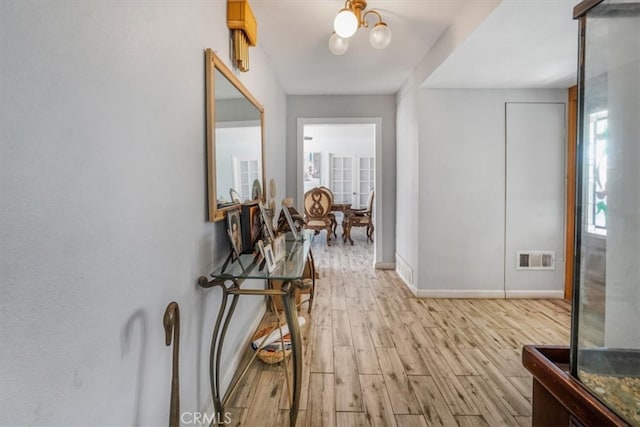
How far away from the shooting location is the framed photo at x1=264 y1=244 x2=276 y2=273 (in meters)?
1.51

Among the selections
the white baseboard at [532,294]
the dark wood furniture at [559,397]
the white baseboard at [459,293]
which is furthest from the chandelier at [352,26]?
the white baseboard at [532,294]

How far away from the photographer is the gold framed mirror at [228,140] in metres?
1.51

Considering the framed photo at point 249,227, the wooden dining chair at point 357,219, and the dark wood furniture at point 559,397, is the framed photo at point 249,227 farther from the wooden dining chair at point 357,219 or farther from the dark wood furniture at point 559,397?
the wooden dining chair at point 357,219

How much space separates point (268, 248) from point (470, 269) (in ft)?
8.38

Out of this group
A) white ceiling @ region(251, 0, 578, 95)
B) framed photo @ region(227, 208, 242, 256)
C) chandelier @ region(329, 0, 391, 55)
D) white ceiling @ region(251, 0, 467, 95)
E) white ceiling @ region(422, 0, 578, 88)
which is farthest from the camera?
white ceiling @ region(251, 0, 467, 95)

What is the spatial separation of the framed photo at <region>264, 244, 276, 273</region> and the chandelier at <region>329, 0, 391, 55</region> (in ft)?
4.19

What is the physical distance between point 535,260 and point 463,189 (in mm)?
1044

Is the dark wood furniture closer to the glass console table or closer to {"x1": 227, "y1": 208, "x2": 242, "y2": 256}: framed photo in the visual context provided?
the glass console table

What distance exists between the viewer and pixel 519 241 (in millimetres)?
3312

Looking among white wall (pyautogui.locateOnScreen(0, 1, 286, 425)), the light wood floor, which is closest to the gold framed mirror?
white wall (pyautogui.locateOnScreen(0, 1, 286, 425))

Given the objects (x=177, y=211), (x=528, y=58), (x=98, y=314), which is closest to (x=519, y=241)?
(x=528, y=58)

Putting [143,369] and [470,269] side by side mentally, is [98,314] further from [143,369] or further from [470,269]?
[470,269]

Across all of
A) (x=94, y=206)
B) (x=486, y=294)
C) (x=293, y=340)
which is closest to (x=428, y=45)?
(x=486, y=294)

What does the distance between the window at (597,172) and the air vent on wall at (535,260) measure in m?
2.42
